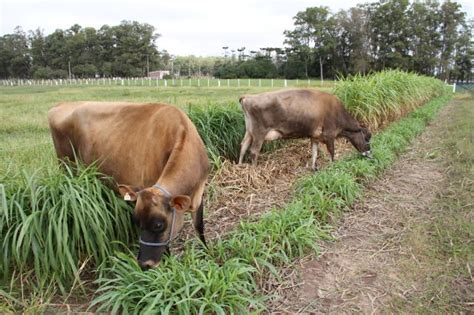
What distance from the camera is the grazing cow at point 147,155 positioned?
2.84 m

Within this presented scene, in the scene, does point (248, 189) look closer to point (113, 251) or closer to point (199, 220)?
point (199, 220)

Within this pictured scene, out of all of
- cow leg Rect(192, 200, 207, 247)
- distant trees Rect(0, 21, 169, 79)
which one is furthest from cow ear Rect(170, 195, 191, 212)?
distant trees Rect(0, 21, 169, 79)

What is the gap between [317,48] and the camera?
198ft

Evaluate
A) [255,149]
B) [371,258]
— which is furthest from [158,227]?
[255,149]

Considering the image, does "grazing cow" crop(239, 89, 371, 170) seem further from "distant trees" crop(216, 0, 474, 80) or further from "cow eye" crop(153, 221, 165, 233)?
"distant trees" crop(216, 0, 474, 80)

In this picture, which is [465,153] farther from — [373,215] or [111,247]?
[111,247]

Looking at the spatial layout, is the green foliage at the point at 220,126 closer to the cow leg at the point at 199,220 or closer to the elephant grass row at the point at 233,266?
the elephant grass row at the point at 233,266

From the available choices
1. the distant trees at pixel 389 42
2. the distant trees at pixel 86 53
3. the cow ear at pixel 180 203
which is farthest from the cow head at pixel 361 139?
the distant trees at pixel 86 53

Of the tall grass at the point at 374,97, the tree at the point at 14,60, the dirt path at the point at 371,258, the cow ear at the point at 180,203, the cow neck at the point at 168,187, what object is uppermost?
the tree at the point at 14,60

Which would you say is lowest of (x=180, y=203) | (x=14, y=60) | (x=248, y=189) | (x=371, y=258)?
(x=371, y=258)

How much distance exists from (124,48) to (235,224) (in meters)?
81.8

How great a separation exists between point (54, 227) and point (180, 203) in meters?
1.02

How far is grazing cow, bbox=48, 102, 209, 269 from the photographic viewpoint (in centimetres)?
284

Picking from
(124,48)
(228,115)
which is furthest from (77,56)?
(228,115)
